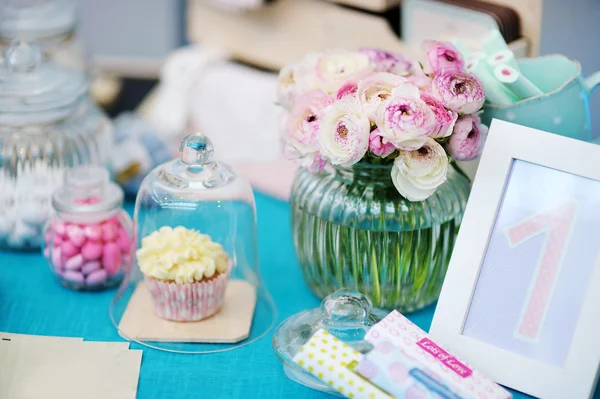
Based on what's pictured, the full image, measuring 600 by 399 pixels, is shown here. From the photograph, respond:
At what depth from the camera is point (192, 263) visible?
97 centimetres

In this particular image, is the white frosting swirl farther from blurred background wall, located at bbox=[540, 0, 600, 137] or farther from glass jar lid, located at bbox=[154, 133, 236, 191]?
blurred background wall, located at bbox=[540, 0, 600, 137]

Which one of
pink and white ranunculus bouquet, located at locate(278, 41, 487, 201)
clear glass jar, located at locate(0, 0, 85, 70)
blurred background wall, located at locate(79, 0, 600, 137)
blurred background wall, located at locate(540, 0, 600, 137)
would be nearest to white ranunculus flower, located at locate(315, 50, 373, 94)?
pink and white ranunculus bouquet, located at locate(278, 41, 487, 201)

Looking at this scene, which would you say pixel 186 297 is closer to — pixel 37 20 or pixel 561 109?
pixel 561 109

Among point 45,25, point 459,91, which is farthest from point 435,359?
point 45,25

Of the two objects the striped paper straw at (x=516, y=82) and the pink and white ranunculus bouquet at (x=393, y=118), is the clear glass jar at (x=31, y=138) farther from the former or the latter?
the striped paper straw at (x=516, y=82)

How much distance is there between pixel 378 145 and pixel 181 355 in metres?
0.34

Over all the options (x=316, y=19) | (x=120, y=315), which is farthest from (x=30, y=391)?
(x=316, y=19)

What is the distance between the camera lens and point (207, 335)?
98 cm

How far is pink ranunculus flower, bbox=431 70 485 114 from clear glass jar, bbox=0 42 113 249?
22.4 inches

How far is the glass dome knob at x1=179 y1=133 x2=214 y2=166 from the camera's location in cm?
96

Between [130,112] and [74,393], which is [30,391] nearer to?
[74,393]

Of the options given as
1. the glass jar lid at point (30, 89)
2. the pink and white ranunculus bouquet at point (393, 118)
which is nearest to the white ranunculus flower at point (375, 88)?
the pink and white ranunculus bouquet at point (393, 118)

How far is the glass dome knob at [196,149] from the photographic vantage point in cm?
96

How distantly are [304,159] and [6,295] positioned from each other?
46 centimetres
